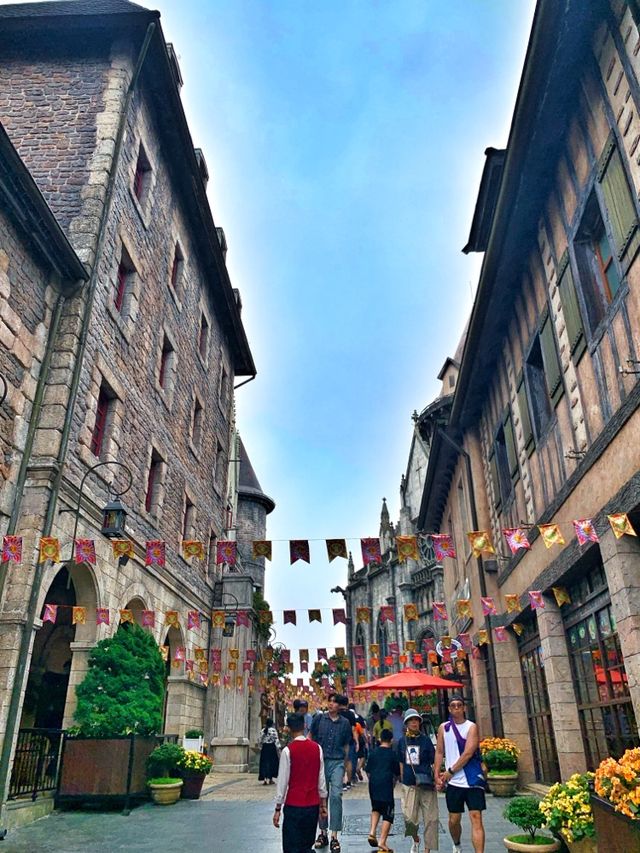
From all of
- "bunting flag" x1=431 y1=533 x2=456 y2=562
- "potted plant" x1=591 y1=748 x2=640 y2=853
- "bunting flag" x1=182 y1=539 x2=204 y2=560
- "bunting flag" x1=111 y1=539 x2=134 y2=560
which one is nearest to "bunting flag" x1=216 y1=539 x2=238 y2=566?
"bunting flag" x1=182 y1=539 x2=204 y2=560

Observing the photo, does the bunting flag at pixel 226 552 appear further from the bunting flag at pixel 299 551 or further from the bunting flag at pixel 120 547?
the bunting flag at pixel 120 547

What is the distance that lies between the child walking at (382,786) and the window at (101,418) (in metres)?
7.68

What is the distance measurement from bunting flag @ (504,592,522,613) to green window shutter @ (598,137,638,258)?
774cm

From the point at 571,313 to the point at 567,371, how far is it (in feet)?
2.71

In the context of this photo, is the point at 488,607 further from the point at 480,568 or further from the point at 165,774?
the point at 165,774

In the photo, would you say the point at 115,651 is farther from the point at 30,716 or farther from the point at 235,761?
the point at 235,761

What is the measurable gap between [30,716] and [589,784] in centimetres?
1202

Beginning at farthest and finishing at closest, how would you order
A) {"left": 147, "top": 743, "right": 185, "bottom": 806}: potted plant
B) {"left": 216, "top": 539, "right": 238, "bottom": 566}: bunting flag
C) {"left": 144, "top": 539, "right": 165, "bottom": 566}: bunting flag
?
{"left": 216, "top": 539, "right": 238, "bottom": 566}: bunting flag
{"left": 144, "top": 539, "right": 165, "bottom": 566}: bunting flag
{"left": 147, "top": 743, "right": 185, "bottom": 806}: potted plant

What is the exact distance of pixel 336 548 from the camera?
14164 mm

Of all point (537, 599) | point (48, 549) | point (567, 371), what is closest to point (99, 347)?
point (48, 549)

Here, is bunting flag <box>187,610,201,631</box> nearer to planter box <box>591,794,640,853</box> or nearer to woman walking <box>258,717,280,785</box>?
woman walking <box>258,717,280,785</box>

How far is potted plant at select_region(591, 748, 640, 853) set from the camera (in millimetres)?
4305

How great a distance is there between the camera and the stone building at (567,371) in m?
6.92

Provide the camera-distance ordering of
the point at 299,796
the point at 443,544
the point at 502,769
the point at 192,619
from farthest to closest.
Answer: the point at 192,619 < the point at 443,544 < the point at 502,769 < the point at 299,796
